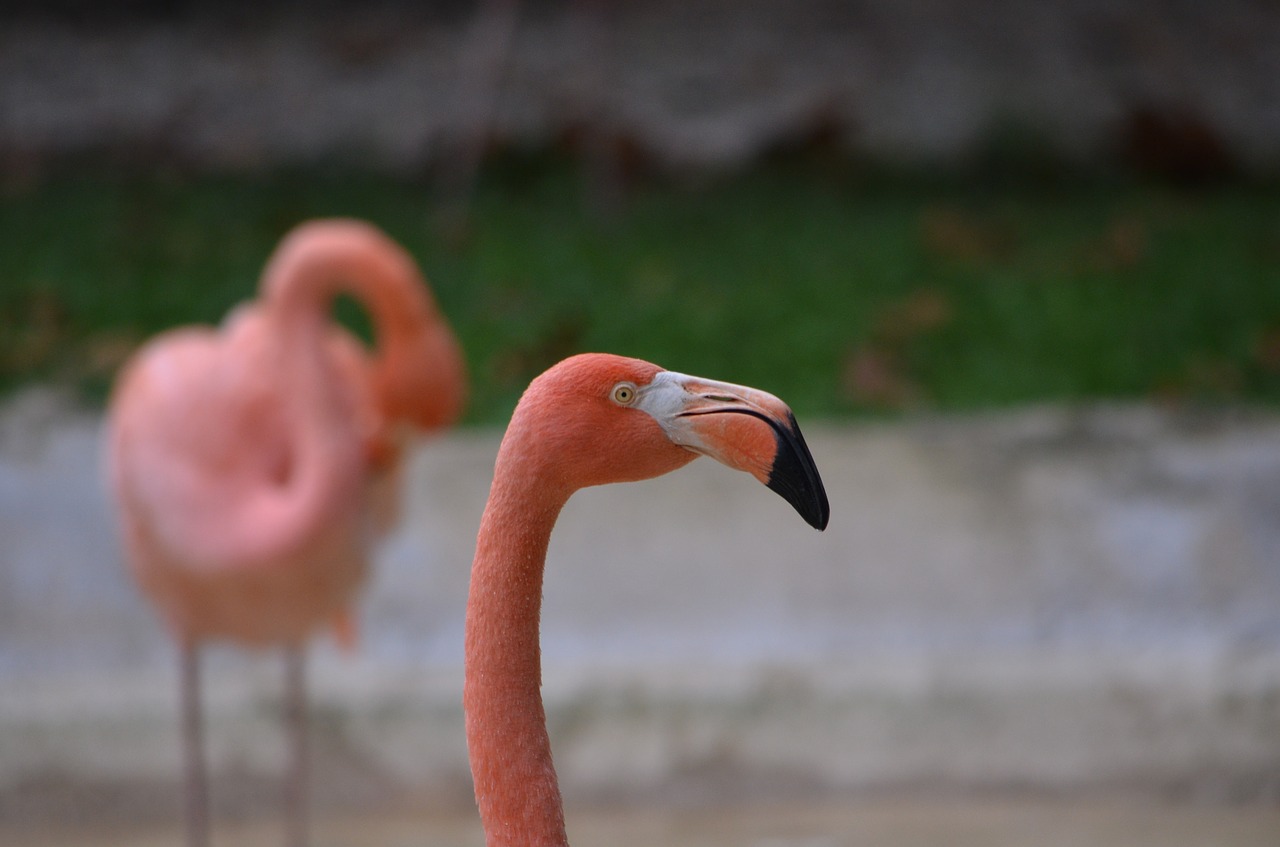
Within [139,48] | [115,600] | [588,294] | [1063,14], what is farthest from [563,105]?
[115,600]

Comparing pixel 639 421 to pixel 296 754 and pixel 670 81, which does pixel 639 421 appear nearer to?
pixel 296 754

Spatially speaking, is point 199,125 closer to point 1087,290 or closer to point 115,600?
point 115,600

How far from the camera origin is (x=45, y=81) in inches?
202

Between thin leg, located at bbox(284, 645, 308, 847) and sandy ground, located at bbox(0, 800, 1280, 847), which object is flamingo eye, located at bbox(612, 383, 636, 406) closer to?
thin leg, located at bbox(284, 645, 308, 847)

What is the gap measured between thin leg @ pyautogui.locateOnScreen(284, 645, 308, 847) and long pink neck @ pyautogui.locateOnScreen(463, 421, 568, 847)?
179cm

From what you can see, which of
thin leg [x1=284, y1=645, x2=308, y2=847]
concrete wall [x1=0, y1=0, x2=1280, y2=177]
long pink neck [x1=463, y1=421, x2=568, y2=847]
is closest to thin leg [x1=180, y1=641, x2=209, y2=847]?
thin leg [x1=284, y1=645, x2=308, y2=847]

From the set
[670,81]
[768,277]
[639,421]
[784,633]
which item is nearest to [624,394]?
[639,421]

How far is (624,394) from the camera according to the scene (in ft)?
3.39

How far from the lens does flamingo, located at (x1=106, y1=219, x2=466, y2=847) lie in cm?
235

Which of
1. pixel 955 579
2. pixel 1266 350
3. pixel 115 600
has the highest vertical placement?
pixel 1266 350

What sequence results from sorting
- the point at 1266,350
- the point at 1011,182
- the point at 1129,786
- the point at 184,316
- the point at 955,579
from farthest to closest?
the point at 1011,182 < the point at 184,316 < the point at 1266,350 < the point at 955,579 < the point at 1129,786

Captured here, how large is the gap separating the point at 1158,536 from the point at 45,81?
163 inches

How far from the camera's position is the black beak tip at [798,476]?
3.19 feet

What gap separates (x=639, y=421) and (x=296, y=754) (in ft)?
6.41
